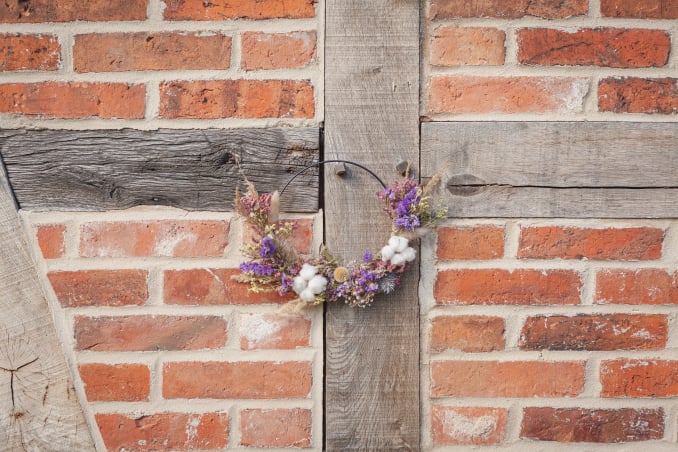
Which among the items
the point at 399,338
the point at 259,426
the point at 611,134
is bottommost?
the point at 259,426

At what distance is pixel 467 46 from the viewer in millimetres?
1051

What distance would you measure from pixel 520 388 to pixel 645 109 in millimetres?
652

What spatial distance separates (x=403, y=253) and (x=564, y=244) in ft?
1.17

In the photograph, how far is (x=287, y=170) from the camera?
1056 mm

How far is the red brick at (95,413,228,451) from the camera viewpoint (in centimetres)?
109

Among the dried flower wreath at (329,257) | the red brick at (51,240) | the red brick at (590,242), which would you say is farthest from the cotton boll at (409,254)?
the red brick at (51,240)

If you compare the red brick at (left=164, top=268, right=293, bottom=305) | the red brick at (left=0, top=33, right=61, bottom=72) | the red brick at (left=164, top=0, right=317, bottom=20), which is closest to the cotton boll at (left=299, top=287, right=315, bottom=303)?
the red brick at (left=164, top=268, right=293, bottom=305)

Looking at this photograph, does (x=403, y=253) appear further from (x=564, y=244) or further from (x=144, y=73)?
(x=144, y=73)

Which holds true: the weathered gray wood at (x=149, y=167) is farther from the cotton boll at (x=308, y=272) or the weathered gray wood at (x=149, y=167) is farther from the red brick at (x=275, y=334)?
the red brick at (x=275, y=334)

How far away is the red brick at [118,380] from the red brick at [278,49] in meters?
0.70

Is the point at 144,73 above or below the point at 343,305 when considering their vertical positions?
above

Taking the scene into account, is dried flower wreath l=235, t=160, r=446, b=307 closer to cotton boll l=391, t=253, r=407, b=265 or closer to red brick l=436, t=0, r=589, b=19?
Answer: cotton boll l=391, t=253, r=407, b=265

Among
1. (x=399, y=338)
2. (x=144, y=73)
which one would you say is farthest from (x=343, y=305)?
(x=144, y=73)

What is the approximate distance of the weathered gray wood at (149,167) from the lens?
1052 millimetres
